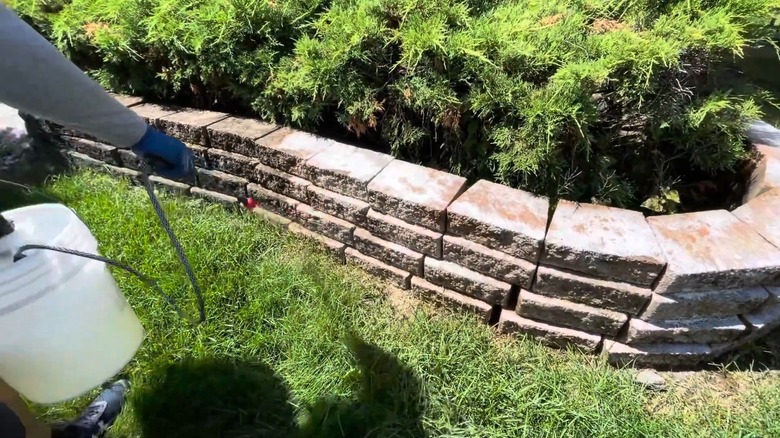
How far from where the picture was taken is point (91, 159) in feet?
9.91

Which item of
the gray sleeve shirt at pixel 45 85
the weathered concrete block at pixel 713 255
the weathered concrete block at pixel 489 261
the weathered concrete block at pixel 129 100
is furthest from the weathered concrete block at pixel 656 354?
the weathered concrete block at pixel 129 100

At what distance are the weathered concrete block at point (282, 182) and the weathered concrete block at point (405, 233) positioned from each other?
381 mm

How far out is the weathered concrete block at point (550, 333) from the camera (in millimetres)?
1974

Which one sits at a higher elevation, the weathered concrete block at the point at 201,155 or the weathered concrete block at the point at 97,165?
the weathered concrete block at the point at 201,155

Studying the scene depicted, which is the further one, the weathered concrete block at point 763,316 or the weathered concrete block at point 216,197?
the weathered concrete block at point 216,197

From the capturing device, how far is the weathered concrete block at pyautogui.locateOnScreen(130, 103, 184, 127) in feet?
8.77

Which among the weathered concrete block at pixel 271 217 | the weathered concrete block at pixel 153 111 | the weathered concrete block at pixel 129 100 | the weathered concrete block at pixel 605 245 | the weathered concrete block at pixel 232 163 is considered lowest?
the weathered concrete block at pixel 271 217

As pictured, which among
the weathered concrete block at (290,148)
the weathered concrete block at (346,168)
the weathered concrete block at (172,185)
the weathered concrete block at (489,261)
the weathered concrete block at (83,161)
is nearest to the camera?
the weathered concrete block at (489,261)

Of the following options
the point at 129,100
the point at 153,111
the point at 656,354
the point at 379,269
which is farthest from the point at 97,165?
the point at 656,354

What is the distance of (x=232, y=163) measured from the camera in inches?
101

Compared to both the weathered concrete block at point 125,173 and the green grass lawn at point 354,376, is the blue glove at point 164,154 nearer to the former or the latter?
the green grass lawn at point 354,376

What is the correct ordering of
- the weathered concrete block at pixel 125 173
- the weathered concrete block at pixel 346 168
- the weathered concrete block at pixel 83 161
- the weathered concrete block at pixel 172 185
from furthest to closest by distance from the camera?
the weathered concrete block at pixel 83 161 → the weathered concrete block at pixel 125 173 → the weathered concrete block at pixel 172 185 → the weathered concrete block at pixel 346 168

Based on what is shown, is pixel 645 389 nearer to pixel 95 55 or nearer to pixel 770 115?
pixel 770 115

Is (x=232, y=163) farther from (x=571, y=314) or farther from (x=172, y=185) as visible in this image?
(x=571, y=314)
